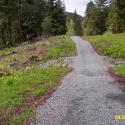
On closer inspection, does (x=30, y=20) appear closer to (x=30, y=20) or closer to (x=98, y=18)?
(x=30, y=20)

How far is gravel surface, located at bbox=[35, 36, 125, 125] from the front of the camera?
1257 centimetres

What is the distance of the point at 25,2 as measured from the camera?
221ft

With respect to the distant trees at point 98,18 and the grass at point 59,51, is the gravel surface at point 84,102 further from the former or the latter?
the distant trees at point 98,18

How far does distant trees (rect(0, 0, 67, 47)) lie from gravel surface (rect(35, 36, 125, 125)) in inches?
1549

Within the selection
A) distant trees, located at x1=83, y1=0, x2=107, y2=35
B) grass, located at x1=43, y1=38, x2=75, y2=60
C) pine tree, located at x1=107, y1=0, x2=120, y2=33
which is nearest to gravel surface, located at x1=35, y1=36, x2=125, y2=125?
grass, located at x1=43, y1=38, x2=75, y2=60

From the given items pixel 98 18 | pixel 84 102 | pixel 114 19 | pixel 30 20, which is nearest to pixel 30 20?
pixel 30 20

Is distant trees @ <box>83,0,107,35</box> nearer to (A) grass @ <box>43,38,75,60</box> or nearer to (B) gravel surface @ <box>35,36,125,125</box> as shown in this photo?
(A) grass @ <box>43,38,75,60</box>

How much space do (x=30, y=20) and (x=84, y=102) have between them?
57.8 meters

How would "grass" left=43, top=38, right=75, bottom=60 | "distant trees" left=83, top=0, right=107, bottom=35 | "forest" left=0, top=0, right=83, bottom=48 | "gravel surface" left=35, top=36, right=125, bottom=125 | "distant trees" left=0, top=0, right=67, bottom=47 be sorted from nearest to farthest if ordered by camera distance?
"gravel surface" left=35, top=36, right=125, bottom=125 → "grass" left=43, top=38, right=75, bottom=60 → "distant trees" left=0, top=0, right=67, bottom=47 → "forest" left=0, top=0, right=83, bottom=48 → "distant trees" left=83, top=0, right=107, bottom=35

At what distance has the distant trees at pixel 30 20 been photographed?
61.5 meters

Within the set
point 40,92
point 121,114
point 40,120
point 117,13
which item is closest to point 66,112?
point 40,120

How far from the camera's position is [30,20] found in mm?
71250

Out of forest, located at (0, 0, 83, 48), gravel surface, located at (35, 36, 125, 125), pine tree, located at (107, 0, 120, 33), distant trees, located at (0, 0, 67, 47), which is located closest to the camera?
gravel surface, located at (35, 36, 125, 125)

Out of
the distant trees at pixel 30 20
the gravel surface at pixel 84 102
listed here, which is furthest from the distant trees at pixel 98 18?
the gravel surface at pixel 84 102
